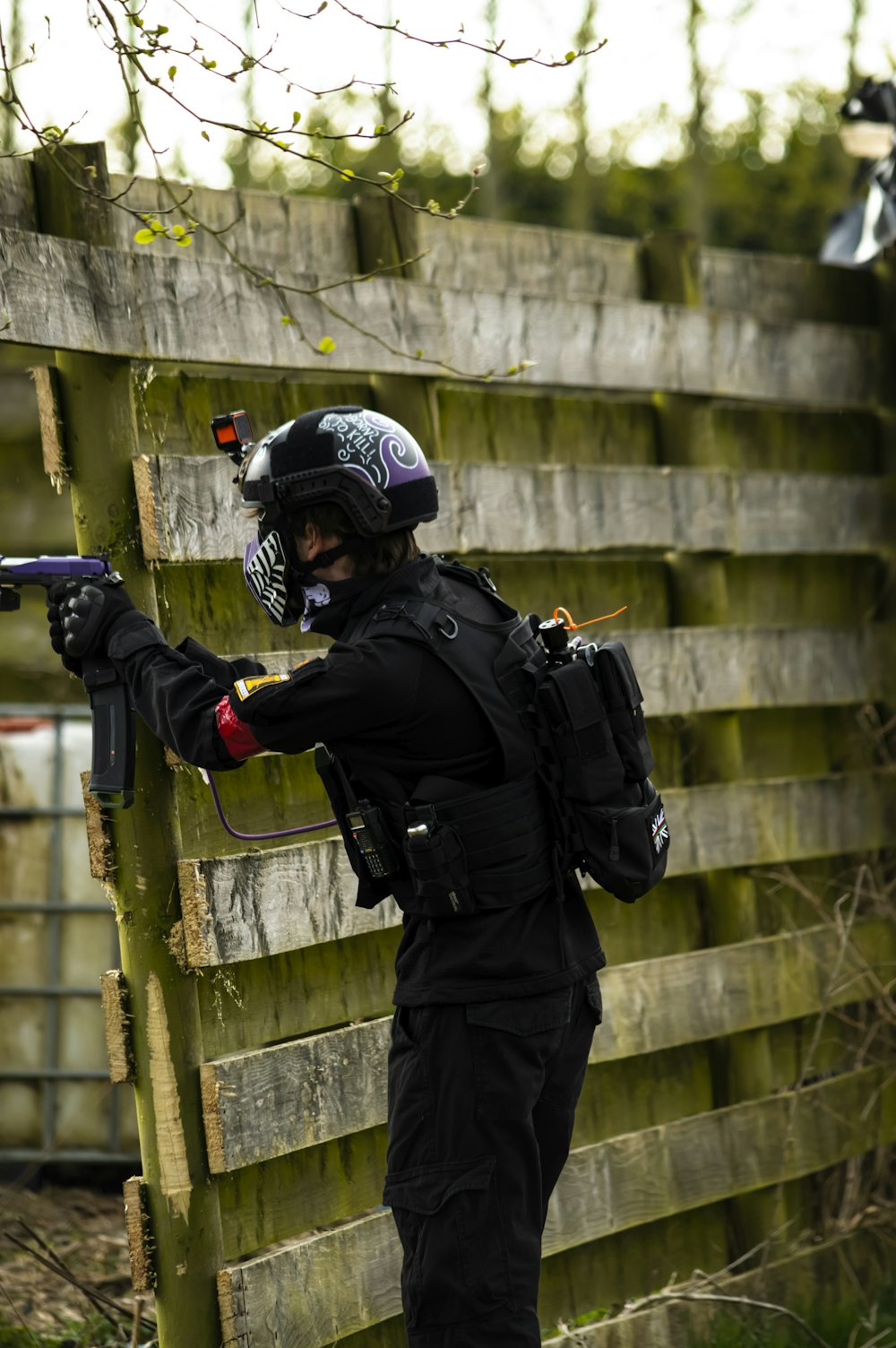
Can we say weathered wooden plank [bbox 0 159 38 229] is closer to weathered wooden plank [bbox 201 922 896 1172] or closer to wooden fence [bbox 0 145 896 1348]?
wooden fence [bbox 0 145 896 1348]

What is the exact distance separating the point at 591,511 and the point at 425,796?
5.85 feet

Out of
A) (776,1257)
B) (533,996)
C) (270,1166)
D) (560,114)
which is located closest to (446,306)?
(533,996)

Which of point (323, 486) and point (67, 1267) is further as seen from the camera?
point (67, 1267)

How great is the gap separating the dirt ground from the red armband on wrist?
1635 mm

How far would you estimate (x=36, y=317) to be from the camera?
338cm

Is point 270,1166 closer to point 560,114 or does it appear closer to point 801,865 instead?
point 801,865

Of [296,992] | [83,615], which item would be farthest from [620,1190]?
[83,615]

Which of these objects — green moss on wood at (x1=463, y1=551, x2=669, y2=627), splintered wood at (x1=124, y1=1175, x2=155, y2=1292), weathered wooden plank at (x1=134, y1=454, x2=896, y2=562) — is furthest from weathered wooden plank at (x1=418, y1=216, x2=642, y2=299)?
splintered wood at (x1=124, y1=1175, x2=155, y2=1292)

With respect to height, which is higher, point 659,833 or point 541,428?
point 541,428

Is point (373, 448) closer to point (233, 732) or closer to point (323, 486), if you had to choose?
point (323, 486)

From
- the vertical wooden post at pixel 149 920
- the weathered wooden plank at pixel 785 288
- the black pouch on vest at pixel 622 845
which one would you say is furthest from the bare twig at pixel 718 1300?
the weathered wooden plank at pixel 785 288

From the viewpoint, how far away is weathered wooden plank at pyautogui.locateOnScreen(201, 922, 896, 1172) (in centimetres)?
363

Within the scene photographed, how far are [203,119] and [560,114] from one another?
20316 mm

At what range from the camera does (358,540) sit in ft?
10.9
